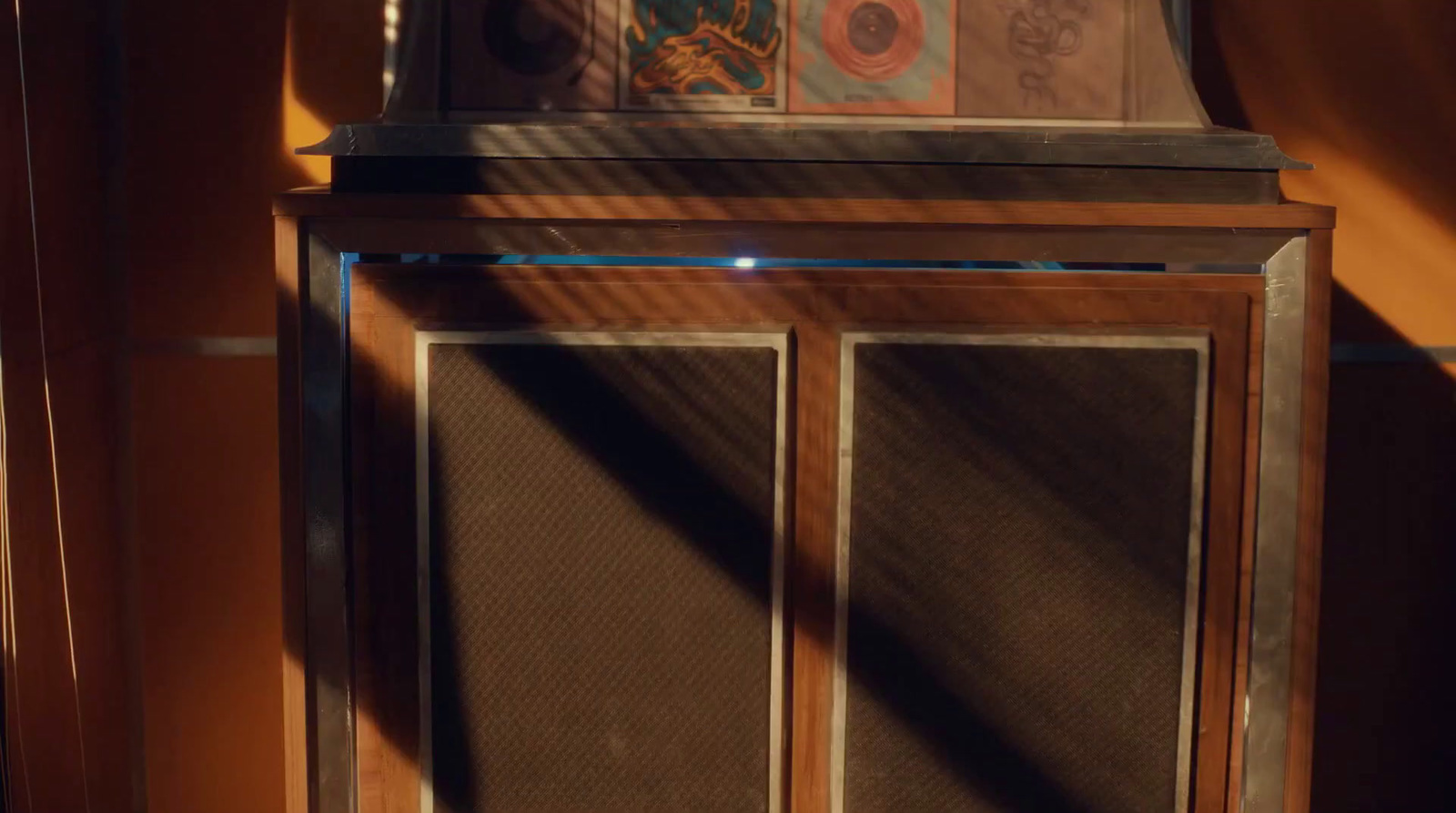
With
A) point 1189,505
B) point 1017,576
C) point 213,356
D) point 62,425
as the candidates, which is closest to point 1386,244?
point 1189,505

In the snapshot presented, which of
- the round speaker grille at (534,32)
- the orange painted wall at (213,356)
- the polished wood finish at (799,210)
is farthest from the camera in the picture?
the orange painted wall at (213,356)

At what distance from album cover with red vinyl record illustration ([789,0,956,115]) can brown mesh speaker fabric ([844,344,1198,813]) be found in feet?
1.42

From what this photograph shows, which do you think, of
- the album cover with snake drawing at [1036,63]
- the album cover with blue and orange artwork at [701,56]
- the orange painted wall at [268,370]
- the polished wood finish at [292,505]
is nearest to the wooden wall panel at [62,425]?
the orange painted wall at [268,370]

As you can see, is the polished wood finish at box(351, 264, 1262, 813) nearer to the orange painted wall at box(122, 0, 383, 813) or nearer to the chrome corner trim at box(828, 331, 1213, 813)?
the chrome corner trim at box(828, 331, 1213, 813)

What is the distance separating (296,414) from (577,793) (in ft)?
1.78

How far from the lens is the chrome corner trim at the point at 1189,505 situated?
1.49 m

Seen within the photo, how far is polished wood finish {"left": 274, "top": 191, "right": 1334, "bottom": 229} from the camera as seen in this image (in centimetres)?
146

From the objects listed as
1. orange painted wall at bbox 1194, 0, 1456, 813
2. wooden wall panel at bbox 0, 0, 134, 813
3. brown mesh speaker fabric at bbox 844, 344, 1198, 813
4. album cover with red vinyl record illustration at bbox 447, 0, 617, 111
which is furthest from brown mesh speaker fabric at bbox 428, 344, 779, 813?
orange painted wall at bbox 1194, 0, 1456, 813

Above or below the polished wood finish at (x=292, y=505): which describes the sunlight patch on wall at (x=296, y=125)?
above

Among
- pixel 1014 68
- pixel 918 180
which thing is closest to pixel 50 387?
pixel 918 180

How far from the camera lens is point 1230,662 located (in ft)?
5.07

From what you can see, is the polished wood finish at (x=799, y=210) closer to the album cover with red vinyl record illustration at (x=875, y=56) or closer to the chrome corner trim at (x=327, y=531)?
the chrome corner trim at (x=327, y=531)

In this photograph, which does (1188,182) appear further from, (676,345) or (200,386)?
(200,386)

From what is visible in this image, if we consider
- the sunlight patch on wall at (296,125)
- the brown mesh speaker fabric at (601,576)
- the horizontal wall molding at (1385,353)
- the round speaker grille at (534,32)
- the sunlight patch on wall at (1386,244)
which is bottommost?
the brown mesh speaker fabric at (601,576)
